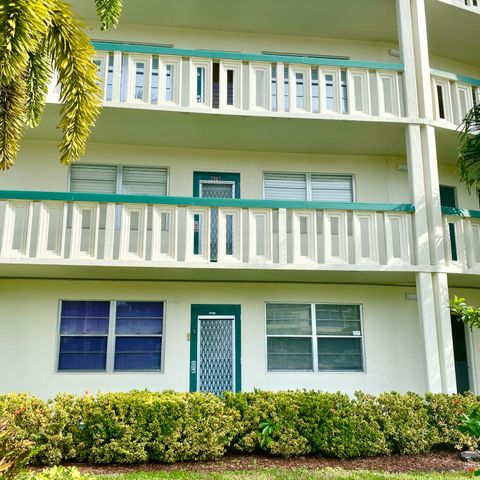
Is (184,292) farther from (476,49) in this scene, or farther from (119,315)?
(476,49)

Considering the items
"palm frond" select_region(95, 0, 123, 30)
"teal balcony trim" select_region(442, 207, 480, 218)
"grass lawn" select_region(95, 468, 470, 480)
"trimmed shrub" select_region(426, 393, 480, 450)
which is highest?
"palm frond" select_region(95, 0, 123, 30)

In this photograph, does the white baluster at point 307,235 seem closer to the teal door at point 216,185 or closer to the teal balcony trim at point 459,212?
the teal door at point 216,185

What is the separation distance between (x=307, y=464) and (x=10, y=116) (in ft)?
24.4

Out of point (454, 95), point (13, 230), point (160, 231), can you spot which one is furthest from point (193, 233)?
point (454, 95)

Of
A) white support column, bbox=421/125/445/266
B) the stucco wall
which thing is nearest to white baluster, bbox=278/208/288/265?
the stucco wall

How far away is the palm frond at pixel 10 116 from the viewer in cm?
766

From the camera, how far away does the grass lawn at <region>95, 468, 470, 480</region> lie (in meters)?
6.93

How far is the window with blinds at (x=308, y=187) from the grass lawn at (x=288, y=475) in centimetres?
610

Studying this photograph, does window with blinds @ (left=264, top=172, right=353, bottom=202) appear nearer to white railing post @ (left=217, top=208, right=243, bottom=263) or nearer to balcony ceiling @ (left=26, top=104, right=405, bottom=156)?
balcony ceiling @ (left=26, top=104, right=405, bottom=156)

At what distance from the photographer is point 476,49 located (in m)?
12.4

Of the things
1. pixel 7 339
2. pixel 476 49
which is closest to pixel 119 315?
pixel 7 339

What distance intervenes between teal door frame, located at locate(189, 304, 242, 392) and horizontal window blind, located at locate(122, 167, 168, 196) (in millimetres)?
2848

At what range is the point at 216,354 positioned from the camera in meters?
10.3

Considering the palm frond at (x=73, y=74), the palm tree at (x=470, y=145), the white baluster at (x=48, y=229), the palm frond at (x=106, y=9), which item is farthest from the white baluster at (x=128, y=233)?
the palm tree at (x=470, y=145)
